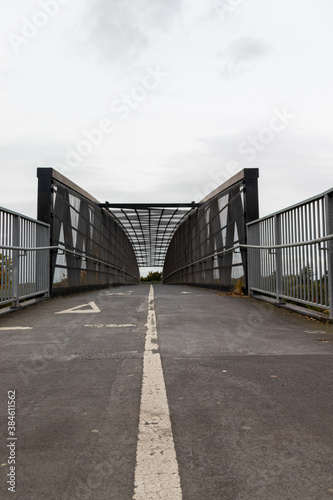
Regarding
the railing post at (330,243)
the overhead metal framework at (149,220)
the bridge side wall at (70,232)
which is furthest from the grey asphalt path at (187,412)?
the overhead metal framework at (149,220)

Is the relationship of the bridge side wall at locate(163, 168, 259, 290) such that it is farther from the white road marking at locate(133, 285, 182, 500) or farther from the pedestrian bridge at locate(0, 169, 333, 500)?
the white road marking at locate(133, 285, 182, 500)

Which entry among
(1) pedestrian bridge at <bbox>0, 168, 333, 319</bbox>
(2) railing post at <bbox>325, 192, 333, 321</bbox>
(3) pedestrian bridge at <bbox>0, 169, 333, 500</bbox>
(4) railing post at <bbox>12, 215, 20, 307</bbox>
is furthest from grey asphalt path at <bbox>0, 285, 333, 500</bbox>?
(4) railing post at <bbox>12, 215, 20, 307</bbox>

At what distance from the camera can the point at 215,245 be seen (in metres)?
16.5

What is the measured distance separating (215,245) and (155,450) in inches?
581

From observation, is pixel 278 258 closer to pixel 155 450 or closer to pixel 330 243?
pixel 330 243

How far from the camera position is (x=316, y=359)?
12.1ft

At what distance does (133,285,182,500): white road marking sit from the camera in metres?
1.61

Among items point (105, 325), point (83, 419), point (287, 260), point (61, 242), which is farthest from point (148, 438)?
point (61, 242)

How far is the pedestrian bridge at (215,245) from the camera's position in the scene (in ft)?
21.8

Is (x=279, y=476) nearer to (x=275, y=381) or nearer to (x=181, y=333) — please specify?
(x=275, y=381)

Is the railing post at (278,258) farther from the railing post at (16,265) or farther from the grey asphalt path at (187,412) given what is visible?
the railing post at (16,265)


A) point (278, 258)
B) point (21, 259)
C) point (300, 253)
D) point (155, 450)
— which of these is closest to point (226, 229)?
point (278, 258)

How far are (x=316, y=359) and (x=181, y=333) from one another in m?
1.82

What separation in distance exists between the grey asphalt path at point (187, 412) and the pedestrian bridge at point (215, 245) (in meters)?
A: 2.09
